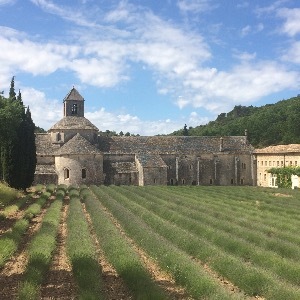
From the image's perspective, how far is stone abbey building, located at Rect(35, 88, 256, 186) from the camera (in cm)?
5297

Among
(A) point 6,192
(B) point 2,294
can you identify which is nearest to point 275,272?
(B) point 2,294

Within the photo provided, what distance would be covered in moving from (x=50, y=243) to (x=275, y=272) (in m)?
7.97

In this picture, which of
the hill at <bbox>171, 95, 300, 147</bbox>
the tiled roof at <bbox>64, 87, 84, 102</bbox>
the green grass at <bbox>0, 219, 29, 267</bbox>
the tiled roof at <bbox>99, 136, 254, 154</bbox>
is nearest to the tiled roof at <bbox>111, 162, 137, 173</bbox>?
the tiled roof at <bbox>99, 136, 254, 154</bbox>

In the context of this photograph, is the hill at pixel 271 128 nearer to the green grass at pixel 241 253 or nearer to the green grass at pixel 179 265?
the green grass at pixel 241 253

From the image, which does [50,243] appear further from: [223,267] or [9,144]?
[9,144]

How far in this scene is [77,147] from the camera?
52719 mm

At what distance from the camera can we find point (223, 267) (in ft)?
40.7

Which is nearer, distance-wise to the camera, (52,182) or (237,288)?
(237,288)

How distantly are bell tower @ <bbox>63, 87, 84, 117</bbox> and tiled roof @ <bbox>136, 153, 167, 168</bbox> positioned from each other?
10.7 meters

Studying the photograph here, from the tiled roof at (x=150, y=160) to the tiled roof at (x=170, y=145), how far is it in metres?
2.16

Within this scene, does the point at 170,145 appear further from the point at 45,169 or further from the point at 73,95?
the point at 45,169

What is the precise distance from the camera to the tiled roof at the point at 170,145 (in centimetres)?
5825

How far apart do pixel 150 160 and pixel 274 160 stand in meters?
17.0

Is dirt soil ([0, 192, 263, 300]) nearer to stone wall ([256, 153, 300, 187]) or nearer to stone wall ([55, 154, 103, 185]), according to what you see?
stone wall ([55, 154, 103, 185])
